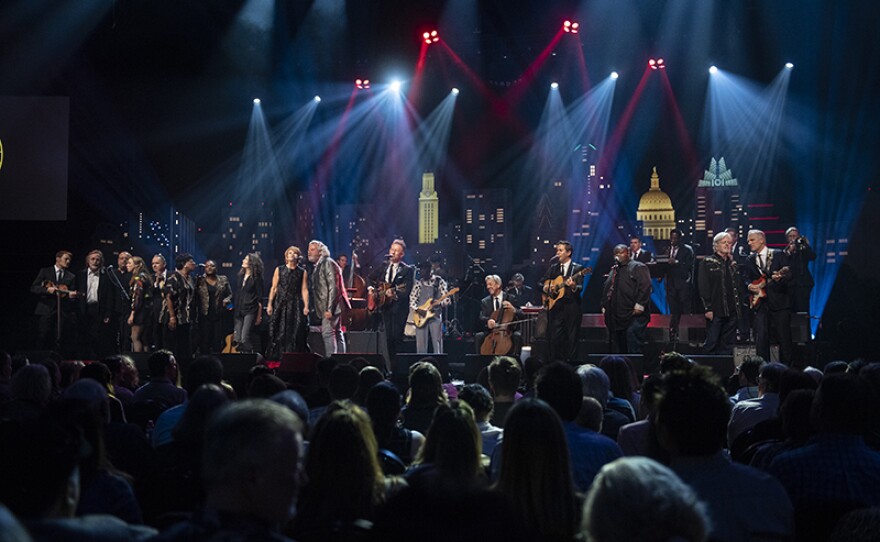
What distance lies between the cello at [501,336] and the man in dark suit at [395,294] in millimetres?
1594

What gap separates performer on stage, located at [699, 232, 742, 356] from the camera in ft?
48.2

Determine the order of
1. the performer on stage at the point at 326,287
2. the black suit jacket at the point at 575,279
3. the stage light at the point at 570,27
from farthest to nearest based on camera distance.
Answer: the stage light at the point at 570,27
the performer on stage at the point at 326,287
the black suit jacket at the point at 575,279

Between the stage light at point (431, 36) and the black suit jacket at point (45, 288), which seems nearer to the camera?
the black suit jacket at point (45, 288)

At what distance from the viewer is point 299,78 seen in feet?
72.9

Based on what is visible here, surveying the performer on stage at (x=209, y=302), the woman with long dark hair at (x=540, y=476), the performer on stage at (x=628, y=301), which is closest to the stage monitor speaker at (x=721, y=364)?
the performer on stage at (x=628, y=301)

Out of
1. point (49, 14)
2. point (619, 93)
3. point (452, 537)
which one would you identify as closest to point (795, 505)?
point (452, 537)

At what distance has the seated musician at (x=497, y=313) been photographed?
16.7 meters

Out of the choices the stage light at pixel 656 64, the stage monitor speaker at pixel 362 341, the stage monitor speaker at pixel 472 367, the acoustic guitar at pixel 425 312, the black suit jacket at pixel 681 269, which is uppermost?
the stage light at pixel 656 64

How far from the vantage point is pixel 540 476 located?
3207 mm

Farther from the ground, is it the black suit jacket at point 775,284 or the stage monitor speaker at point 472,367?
the black suit jacket at point 775,284

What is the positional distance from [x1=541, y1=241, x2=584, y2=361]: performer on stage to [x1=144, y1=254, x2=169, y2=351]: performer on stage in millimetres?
6723

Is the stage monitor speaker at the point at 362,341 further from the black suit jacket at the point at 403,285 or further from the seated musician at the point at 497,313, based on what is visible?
the seated musician at the point at 497,313

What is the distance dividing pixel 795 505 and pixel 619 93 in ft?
68.5

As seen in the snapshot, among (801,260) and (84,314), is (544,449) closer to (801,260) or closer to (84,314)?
(801,260)
